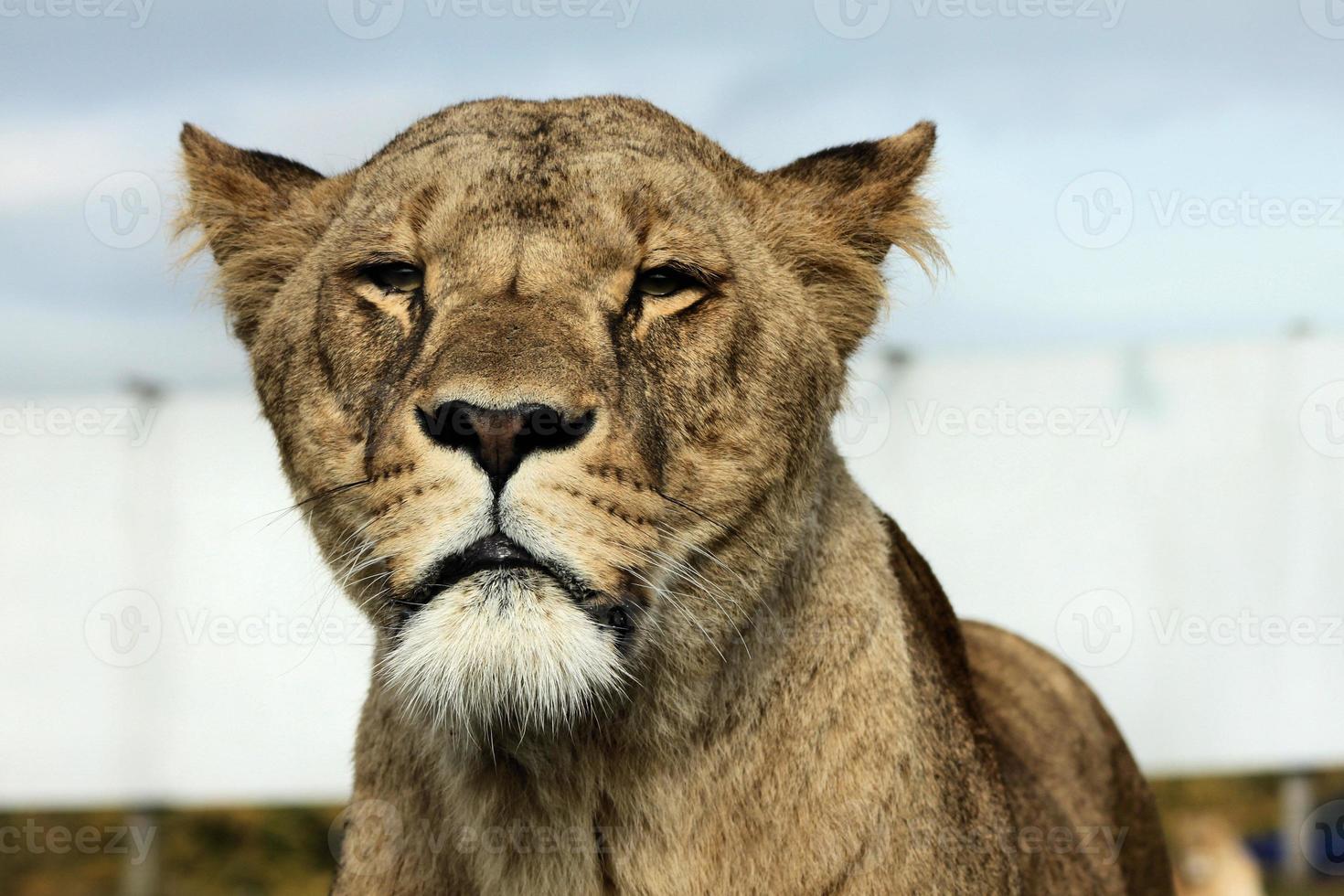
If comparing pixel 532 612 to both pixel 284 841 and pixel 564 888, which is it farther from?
pixel 284 841

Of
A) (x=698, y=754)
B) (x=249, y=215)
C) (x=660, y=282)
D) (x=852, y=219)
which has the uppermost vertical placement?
(x=249, y=215)

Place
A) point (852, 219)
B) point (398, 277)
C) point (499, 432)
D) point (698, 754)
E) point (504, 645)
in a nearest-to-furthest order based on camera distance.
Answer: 1. point (499, 432)
2. point (504, 645)
3. point (698, 754)
4. point (398, 277)
5. point (852, 219)

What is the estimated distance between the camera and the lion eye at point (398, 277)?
3.08 metres

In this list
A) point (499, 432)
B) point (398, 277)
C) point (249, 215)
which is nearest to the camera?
point (499, 432)

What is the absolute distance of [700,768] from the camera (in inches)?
117

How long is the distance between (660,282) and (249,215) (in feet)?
4.46

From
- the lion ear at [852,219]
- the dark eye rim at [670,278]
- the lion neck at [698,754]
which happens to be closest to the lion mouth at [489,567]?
the lion neck at [698,754]

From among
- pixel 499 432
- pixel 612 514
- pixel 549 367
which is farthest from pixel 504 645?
pixel 549 367

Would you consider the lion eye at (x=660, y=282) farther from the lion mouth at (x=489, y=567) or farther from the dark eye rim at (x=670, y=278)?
the lion mouth at (x=489, y=567)

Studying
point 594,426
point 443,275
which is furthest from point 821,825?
point 443,275

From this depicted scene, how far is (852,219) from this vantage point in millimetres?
3533

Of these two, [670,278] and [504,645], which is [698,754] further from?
[670,278]

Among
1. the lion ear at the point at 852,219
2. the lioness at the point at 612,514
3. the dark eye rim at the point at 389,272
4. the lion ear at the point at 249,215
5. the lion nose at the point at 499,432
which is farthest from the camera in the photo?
the lion ear at the point at 249,215

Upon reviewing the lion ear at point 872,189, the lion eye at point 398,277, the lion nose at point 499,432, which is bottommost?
the lion nose at point 499,432
